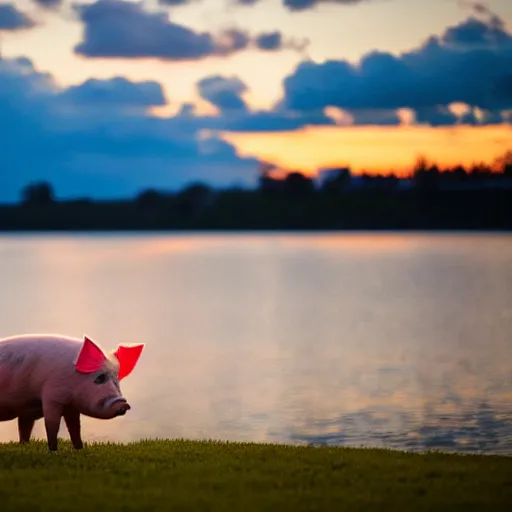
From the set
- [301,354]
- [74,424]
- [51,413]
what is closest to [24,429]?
[74,424]

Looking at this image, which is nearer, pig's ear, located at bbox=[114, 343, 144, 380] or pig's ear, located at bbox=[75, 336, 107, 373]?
pig's ear, located at bbox=[75, 336, 107, 373]

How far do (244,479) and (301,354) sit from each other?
86.4 ft

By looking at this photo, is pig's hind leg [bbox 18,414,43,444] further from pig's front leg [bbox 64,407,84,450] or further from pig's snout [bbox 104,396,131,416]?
pig's snout [bbox 104,396,131,416]

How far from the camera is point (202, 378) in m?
30.0

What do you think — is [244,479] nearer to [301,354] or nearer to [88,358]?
[88,358]

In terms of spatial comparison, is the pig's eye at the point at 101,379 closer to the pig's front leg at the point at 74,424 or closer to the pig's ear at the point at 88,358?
the pig's ear at the point at 88,358

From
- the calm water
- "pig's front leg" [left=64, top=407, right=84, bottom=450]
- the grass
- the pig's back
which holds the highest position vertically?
the pig's back

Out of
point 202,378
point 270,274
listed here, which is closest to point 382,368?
point 202,378

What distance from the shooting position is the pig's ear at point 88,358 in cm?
1298

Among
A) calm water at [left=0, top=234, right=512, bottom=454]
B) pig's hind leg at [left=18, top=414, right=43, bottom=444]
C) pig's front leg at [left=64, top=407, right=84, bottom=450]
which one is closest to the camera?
pig's front leg at [left=64, top=407, right=84, bottom=450]

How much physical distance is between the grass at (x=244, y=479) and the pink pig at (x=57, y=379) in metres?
0.52

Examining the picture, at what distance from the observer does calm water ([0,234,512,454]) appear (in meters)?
21.3

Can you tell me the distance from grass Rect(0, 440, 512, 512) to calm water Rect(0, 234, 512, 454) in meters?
5.91

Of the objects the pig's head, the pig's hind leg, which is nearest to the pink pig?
the pig's head
